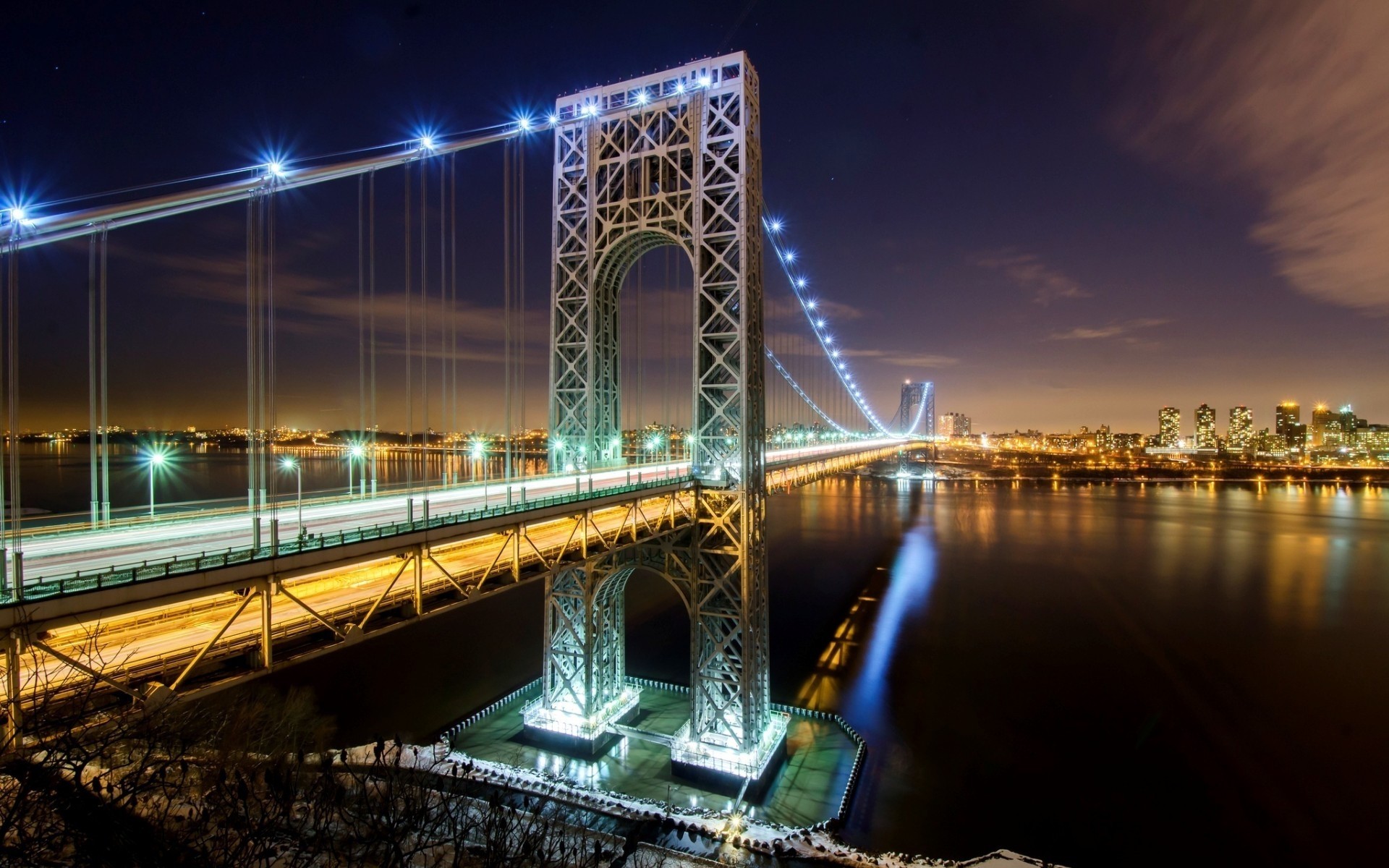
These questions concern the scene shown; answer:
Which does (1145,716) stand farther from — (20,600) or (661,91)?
(20,600)

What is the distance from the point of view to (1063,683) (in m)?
24.4

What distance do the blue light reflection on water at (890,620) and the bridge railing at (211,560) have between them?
15.5 m

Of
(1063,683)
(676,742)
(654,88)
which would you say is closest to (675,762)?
(676,742)

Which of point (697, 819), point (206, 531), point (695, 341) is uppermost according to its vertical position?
point (695, 341)

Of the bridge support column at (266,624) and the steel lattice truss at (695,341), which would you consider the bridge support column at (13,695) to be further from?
the steel lattice truss at (695,341)

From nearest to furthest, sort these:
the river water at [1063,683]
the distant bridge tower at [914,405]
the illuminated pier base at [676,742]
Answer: the illuminated pier base at [676,742]
the river water at [1063,683]
the distant bridge tower at [914,405]

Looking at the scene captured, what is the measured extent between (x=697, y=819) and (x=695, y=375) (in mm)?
9560

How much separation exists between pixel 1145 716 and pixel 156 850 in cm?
2661

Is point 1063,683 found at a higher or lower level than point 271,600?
lower

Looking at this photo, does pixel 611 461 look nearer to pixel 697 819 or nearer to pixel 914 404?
pixel 697 819

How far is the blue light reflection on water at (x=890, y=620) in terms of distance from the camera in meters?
21.3

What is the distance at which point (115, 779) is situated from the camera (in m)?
6.69

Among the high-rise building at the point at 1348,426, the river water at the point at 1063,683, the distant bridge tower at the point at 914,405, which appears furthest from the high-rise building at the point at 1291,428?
the river water at the point at 1063,683

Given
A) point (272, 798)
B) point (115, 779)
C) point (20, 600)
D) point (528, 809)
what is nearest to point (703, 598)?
point (528, 809)
